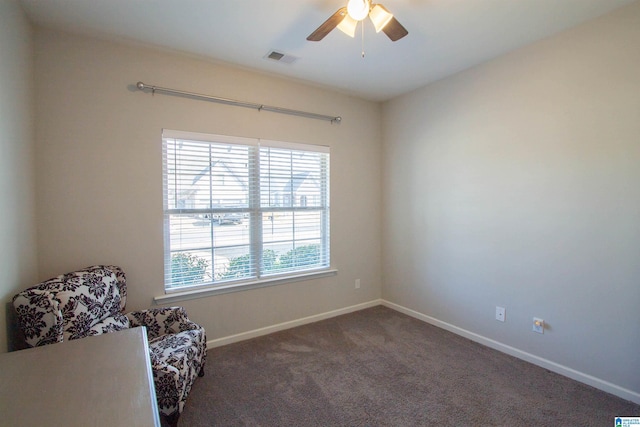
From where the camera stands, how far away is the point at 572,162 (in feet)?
7.48

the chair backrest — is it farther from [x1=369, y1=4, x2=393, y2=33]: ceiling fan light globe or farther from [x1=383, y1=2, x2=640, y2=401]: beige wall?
[x1=383, y1=2, x2=640, y2=401]: beige wall

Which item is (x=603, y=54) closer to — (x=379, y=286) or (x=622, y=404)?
(x=622, y=404)

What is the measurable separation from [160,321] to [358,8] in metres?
2.50

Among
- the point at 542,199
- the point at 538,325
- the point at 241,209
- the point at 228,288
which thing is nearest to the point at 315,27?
the point at 241,209

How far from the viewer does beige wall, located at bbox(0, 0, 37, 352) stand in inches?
65.3

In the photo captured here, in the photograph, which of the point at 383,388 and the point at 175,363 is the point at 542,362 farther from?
the point at 175,363

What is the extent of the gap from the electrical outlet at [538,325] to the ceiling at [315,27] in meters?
2.32

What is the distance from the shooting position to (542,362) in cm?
246

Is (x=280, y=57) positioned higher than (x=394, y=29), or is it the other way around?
(x=280, y=57)

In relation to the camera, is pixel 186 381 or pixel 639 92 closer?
pixel 186 381

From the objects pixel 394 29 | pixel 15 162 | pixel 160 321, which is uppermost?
pixel 394 29

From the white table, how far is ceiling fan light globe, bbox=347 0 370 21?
6.56ft

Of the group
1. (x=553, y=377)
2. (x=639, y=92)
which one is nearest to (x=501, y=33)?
(x=639, y=92)

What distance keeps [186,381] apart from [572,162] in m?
3.17
